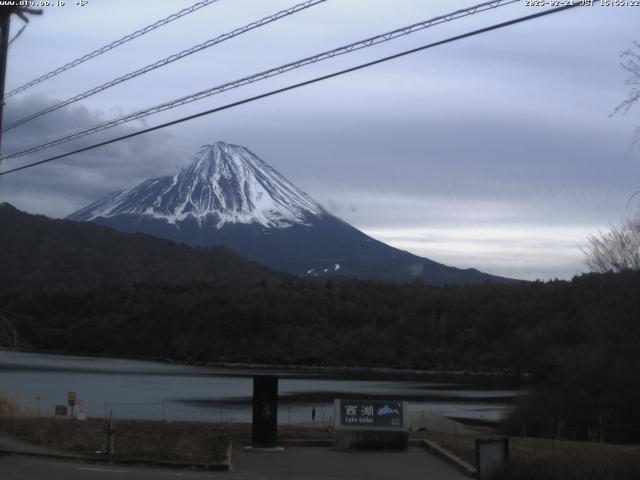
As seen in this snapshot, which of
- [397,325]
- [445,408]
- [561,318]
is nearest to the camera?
[445,408]

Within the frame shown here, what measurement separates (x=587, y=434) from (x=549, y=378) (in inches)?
324

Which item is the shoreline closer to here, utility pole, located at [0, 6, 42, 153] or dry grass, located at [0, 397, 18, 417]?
dry grass, located at [0, 397, 18, 417]

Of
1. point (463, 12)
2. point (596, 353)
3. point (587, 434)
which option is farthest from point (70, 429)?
point (596, 353)

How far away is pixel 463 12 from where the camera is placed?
11.8 m

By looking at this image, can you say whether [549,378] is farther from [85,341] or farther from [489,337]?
[85,341]

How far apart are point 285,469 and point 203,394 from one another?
51.0 metres

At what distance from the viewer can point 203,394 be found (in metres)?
68.0

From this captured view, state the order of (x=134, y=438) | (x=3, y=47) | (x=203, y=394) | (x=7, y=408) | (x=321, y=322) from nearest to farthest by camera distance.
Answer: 1. (x=3, y=47)
2. (x=134, y=438)
3. (x=7, y=408)
4. (x=203, y=394)
5. (x=321, y=322)

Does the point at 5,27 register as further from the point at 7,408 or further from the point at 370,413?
the point at 7,408

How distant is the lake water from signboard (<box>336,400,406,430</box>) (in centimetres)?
2111

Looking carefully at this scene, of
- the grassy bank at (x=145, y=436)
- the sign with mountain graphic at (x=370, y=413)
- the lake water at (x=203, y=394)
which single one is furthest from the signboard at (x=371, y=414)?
the lake water at (x=203, y=394)

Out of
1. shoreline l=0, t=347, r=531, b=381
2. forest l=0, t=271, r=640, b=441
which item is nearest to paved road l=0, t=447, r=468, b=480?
forest l=0, t=271, r=640, b=441

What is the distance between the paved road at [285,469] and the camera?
54.4 feet

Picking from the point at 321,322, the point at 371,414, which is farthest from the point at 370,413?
the point at 321,322
